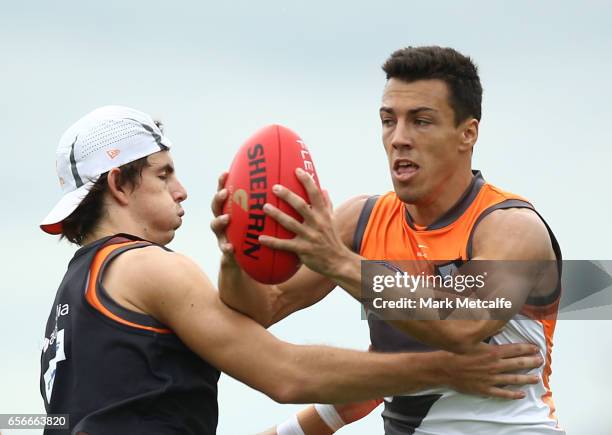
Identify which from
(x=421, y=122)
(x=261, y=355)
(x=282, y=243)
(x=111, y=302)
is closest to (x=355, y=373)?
(x=261, y=355)

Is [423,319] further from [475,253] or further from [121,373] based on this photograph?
[121,373]

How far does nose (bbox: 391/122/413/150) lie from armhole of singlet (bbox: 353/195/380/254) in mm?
796

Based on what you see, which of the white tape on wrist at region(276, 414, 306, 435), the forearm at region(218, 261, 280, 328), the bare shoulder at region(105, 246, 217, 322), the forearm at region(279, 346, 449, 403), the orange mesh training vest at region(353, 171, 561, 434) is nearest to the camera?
the bare shoulder at region(105, 246, 217, 322)

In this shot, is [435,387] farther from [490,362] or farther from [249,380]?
[249,380]

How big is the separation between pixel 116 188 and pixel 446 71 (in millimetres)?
2456

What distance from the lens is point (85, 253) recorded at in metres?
6.81

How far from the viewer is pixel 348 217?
8203 mm

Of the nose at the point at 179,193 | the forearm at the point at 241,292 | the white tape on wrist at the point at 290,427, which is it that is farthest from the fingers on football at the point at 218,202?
the white tape on wrist at the point at 290,427

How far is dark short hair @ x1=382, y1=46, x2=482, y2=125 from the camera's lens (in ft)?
25.2

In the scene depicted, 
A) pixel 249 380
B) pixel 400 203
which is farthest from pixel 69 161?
pixel 400 203

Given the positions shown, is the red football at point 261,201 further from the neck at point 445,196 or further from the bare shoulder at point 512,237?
the neck at point 445,196

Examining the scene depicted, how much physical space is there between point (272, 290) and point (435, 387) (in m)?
1.37

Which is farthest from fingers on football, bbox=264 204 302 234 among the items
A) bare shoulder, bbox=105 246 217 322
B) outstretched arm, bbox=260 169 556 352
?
bare shoulder, bbox=105 246 217 322

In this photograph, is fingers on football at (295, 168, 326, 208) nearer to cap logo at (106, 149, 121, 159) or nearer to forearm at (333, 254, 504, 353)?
forearm at (333, 254, 504, 353)
